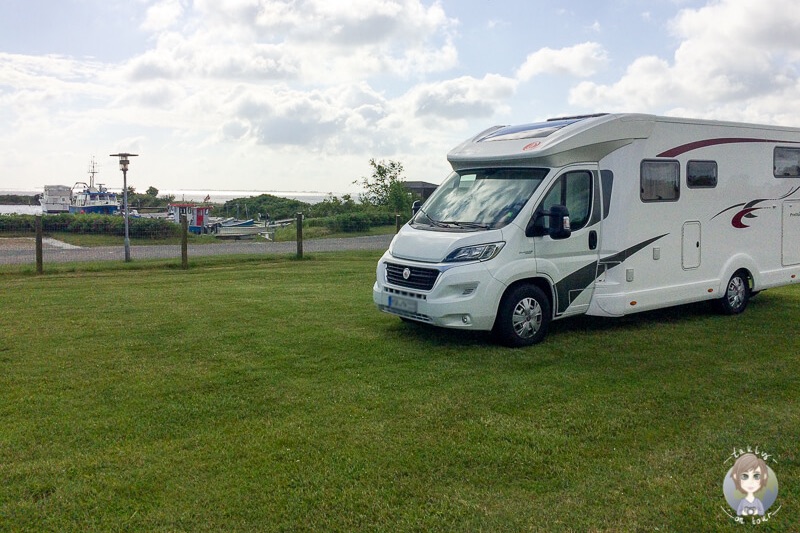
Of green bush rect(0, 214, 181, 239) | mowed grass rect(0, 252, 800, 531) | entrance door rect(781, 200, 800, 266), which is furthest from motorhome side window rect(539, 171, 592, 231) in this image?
green bush rect(0, 214, 181, 239)

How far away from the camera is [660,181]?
9.21 metres

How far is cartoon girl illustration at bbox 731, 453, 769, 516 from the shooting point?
4066 millimetres

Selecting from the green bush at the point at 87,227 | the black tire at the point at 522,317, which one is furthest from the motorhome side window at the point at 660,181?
the green bush at the point at 87,227

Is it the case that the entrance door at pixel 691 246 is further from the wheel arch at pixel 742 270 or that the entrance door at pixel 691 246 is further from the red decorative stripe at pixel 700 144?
the red decorative stripe at pixel 700 144

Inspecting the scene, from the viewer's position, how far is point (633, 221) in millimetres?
8906

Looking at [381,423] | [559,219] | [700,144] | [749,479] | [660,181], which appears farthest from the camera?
[700,144]

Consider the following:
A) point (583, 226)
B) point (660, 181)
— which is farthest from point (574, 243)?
point (660, 181)

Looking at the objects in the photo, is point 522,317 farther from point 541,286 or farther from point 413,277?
point 413,277

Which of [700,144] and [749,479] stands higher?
[700,144]

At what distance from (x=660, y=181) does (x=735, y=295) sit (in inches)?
95.7

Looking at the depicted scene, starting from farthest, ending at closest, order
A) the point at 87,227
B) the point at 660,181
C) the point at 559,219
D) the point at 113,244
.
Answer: the point at 113,244
the point at 87,227
the point at 660,181
the point at 559,219

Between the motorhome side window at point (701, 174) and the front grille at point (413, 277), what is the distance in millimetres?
4059

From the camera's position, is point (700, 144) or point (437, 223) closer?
point (437, 223)

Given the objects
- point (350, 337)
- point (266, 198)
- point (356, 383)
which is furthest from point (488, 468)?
point (266, 198)
